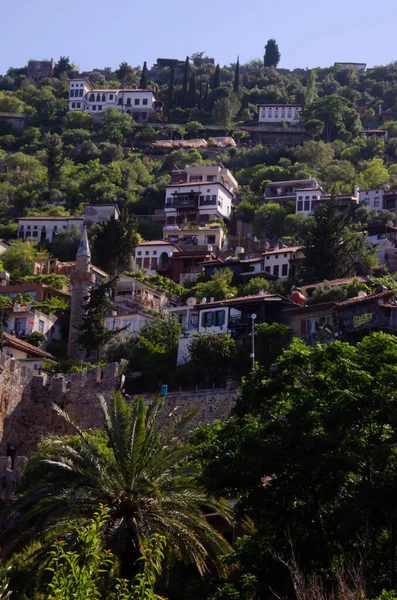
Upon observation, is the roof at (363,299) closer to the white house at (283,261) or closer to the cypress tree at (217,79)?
the white house at (283,261)

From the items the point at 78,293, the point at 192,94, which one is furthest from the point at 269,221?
the point at 192,94

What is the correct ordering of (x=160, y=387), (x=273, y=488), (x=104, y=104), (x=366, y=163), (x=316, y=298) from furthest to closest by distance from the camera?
(x=104, y=104)
(x=366, y=163)
(x=316, y=298)
(x=160, y=387)
(x=273, y=488)

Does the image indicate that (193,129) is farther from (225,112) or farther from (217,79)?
(217,79)

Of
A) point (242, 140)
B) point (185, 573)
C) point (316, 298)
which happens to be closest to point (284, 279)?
point (316, 298)

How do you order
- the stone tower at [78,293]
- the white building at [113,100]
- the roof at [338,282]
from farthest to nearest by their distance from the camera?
1. the white building at [113,100]
2. the roof at [338,282]
3. the stone tower at [78,293]

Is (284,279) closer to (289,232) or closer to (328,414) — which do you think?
(289,232)

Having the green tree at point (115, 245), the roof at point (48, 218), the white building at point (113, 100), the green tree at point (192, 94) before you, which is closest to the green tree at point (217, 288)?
the green tree at point (115, 245)
